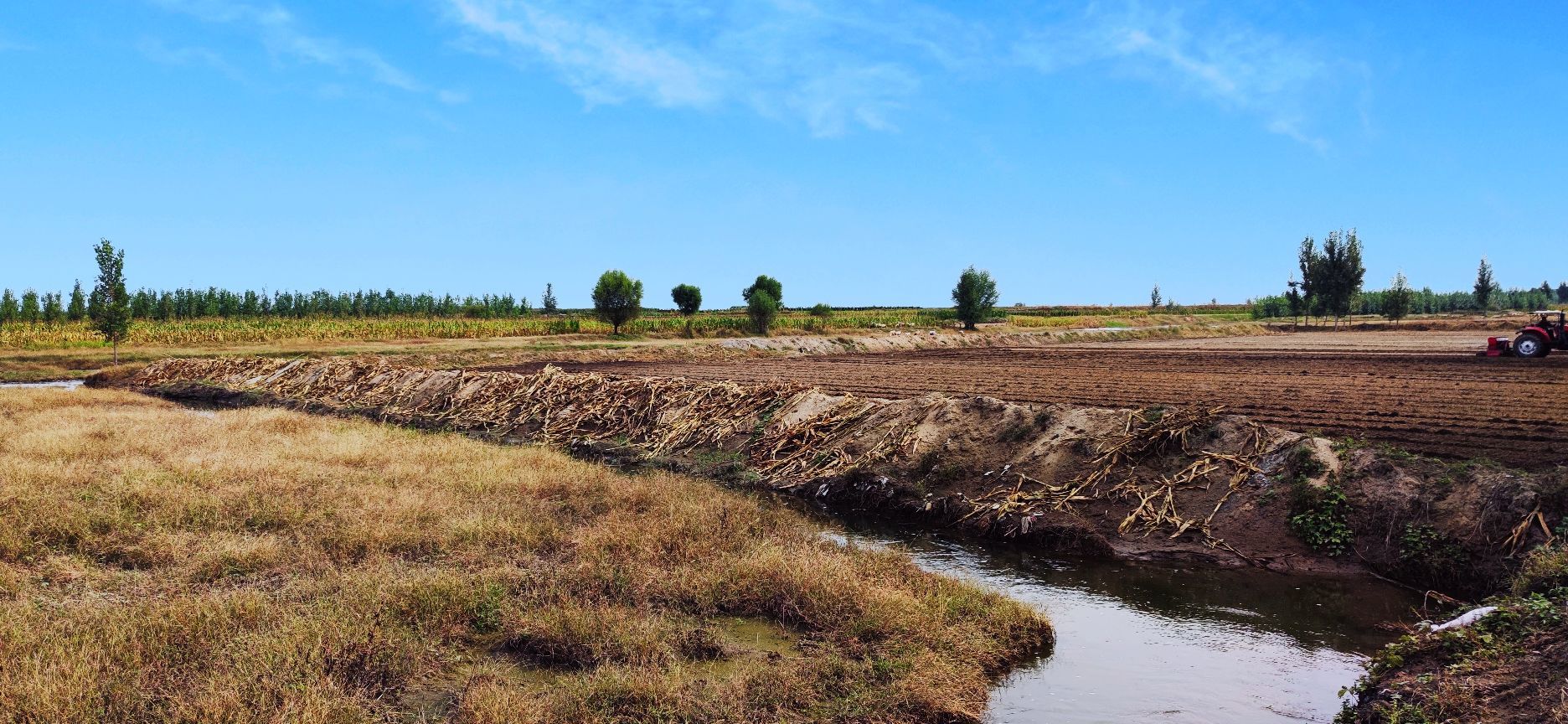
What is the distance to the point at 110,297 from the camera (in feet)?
139

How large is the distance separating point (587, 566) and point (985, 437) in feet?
27.6

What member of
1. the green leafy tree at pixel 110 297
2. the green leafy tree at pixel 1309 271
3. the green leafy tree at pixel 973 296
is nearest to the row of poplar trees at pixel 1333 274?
the green leafy tree at pixel 1309 271

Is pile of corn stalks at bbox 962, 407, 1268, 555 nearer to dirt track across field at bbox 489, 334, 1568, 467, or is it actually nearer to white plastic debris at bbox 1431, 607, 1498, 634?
dirt track across field at bbox 489, 334, 1568, 467

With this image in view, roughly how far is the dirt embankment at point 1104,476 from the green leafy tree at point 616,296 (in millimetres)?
40528

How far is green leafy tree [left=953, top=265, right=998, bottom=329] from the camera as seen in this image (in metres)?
68.6

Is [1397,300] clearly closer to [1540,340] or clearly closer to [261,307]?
[1540,340]

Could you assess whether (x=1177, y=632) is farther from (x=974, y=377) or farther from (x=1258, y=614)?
(x=974, y=377)

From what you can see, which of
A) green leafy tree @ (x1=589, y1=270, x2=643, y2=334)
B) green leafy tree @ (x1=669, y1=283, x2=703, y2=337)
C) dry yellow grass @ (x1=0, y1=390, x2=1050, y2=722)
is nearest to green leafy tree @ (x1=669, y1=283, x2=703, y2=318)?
green leafy tree @ (x1=669, y1=283, x2=703, y2=337)

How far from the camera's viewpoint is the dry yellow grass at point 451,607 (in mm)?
6168

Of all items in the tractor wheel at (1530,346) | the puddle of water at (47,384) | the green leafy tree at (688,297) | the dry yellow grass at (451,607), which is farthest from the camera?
the green leafy tree at (688,297)

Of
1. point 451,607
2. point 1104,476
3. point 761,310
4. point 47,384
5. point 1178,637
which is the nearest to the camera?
point 451,607

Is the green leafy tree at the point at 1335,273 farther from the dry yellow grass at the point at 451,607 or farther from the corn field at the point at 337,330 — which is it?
the dry yellow grass at the point at 451,607

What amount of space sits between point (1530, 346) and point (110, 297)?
59.6 metres

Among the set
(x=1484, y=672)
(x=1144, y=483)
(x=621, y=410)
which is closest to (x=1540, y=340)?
(x=1144, y=483)
